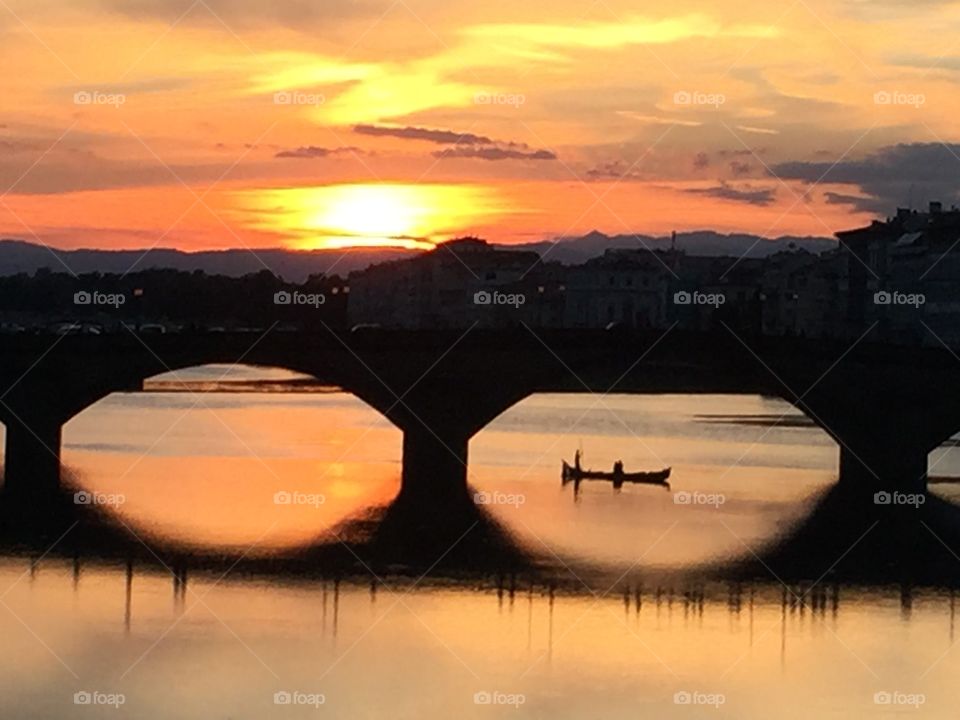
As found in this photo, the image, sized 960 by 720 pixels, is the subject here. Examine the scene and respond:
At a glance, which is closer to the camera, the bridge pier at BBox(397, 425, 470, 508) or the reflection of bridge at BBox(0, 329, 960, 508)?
the reflection of bridge at BBox(0, 329, 960, 508)

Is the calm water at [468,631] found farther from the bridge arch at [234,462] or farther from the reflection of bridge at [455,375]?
the reflection of bridge at [455,375]

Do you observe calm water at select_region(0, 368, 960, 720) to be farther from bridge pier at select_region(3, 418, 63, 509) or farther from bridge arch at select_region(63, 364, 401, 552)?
bridge pier at select_region(3, 418, 63, 509)

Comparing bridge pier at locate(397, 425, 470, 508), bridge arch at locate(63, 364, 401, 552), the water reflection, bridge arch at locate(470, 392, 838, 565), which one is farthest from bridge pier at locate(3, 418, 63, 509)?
the water reflection

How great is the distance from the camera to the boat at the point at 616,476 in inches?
2003

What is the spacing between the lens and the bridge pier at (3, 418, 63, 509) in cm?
4619

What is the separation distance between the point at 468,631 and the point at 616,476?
67.1ft

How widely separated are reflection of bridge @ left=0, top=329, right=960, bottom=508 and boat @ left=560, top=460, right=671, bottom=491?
3.28 m

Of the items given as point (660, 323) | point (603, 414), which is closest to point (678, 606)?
point (603, 414)

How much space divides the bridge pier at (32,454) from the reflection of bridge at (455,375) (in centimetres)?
3

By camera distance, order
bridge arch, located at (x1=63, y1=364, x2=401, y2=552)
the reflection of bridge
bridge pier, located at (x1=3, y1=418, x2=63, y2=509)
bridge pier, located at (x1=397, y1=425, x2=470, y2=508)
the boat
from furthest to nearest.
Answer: the boat, bridge pier, located at (x1=397, y1=425, x2=470, y2=508), the reflection of bridge, bridge pier, located at (x1=3, y1=418, x2=63, y2=509), bridge arch, located at (x1=63, y1=364, x2=401, y2=552)

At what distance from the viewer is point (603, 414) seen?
3152 inches

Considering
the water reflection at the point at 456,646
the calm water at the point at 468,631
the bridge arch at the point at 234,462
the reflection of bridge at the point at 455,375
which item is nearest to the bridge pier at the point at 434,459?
the reflection of bridge at the point at 455,375

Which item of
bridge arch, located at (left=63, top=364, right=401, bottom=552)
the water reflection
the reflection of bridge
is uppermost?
the reflection of bridge

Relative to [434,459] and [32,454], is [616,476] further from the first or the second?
[32,454]
